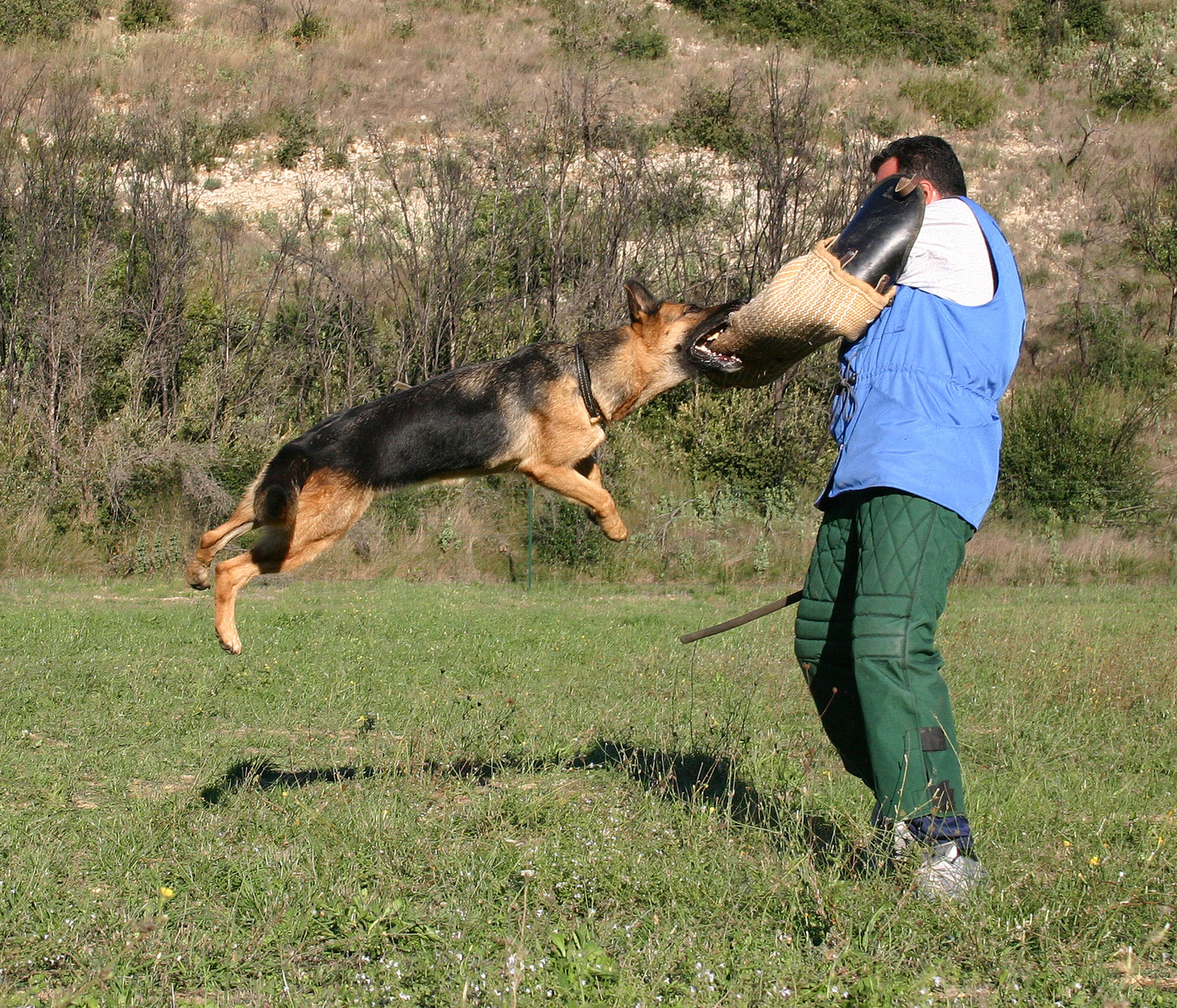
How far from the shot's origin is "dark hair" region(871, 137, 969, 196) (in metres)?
3.66

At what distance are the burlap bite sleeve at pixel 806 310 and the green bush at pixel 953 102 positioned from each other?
104 feet

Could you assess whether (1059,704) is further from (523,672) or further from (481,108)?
(481,108)

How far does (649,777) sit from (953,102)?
3215 centimetres

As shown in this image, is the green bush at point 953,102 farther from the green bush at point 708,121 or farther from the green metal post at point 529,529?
the green metal post at point 529,529

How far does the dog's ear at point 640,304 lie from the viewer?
19.8 feet

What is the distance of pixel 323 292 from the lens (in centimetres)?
1925

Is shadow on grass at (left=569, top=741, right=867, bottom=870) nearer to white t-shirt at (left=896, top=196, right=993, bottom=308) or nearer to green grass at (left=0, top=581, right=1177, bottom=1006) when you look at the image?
green grass at (left=0, top=581, right=1177, bottom=1006)

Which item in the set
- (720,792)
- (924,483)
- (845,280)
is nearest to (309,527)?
(720,792)

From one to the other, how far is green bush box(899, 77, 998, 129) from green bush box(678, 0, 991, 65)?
2.85 meters

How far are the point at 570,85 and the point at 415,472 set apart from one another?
18140 millimetres

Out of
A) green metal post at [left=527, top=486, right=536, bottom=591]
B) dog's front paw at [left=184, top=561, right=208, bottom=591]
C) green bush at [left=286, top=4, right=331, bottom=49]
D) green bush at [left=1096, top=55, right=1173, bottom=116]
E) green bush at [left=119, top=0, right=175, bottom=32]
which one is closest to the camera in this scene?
dog's front paw at [left=184, top=561, right=208, bottom=591]

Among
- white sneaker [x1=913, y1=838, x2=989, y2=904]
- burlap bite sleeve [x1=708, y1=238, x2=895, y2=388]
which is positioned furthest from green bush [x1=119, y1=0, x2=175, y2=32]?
white sneaker [x1=913, y1=838, x2=989, y2=904]

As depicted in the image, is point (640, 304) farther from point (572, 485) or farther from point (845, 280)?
point (845, 280)

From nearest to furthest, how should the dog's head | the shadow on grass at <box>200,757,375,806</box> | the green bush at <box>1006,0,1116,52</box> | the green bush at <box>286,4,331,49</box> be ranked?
the shadow on grass at <box>200,757,375,806</box>
the dog's head
the green bush at <box>286,4,331,49</box>
the green bush at <box>1006,0,1116,52</box>
